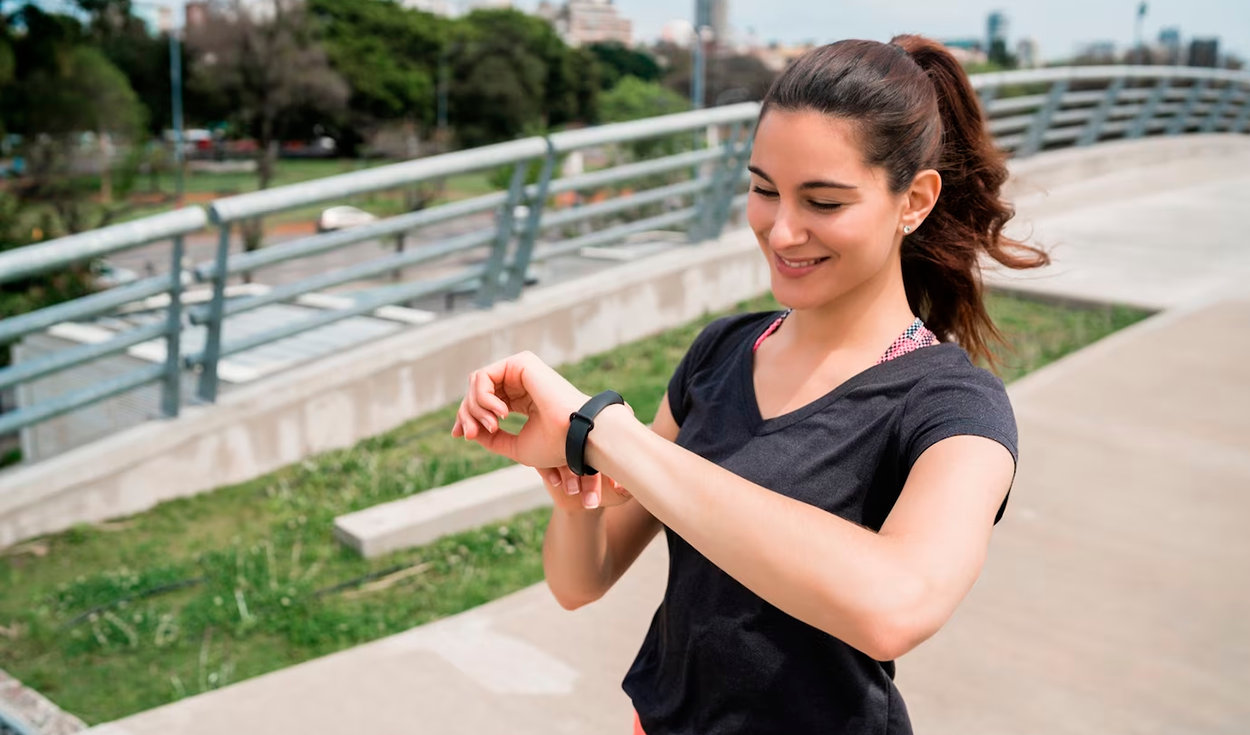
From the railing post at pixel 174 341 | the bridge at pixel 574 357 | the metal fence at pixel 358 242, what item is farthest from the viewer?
the railing post at pixel 174 341

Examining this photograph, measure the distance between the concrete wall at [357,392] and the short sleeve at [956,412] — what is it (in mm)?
2829

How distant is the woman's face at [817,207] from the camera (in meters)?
1.45

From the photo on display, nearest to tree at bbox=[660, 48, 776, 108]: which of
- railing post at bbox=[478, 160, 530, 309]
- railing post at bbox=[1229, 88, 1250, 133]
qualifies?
railing post at bbox=[1229, 88, 1250, 133]

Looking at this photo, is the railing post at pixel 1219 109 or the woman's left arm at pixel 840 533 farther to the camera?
the railing post at pixel 1219 109

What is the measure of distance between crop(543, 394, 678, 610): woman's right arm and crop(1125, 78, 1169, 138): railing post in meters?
14.7

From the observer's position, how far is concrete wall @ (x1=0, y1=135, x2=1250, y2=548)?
187 inches

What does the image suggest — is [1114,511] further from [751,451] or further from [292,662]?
[751,451]

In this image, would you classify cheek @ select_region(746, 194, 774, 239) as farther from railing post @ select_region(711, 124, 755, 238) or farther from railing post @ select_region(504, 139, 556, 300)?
railing post @ select_region(711, 124, 755, 238)

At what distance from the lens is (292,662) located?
11.7ft

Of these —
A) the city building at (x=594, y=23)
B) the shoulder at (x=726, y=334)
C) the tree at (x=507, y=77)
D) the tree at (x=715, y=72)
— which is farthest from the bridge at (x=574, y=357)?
the city building at (x=594, y=23)

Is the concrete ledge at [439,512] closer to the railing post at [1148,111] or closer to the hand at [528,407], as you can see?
the hand at [528,407]

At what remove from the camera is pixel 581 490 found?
155cm

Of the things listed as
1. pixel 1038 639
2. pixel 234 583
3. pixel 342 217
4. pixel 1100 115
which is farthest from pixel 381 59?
pixel 1038 639

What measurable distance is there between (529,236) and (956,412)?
5283mm
